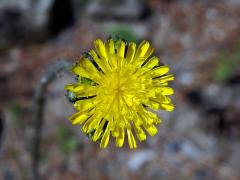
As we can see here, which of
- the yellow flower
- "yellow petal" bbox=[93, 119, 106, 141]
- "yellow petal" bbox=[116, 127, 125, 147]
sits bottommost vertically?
"yellow petal" bbox=[116, 127, 125, 147]

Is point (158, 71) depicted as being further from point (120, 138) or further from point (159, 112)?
point (159, 112)

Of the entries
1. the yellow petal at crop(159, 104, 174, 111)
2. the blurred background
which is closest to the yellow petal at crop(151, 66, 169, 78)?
the yellow petal at crop(159, 104, 174, 111)

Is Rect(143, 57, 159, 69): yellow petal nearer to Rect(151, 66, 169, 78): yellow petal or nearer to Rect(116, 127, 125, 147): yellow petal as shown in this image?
Rect(151, 66, 169, 78): yellow petal

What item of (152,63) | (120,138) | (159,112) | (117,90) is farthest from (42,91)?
(159,112)

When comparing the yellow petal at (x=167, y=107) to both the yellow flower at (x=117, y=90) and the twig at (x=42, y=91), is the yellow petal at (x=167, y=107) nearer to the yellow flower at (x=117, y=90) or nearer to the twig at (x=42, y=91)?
the yellow flower at (x=117, y=90)

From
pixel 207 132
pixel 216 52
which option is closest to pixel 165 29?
pixel 216 52

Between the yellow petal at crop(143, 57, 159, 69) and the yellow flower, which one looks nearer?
the yellow flower

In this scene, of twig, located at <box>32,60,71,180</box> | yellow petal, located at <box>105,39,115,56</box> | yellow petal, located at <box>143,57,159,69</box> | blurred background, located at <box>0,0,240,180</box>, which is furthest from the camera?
blurred background, located at <box>0,0,240,180</box>
